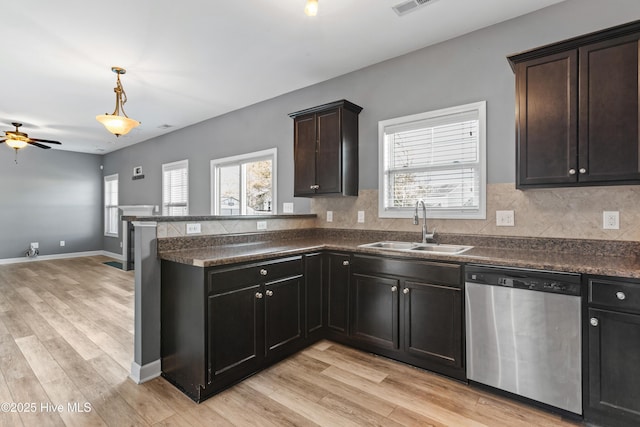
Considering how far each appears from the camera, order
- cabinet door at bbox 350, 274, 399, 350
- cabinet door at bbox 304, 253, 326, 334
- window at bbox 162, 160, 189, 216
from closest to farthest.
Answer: cabinet door at bbox 350, 274, 399, 350 → cabinet door at bbox 304, 253, 326, 334 → window at bbox 162, 160, 189, 216

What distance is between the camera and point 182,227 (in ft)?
8.16

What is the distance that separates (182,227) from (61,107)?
13.2ft

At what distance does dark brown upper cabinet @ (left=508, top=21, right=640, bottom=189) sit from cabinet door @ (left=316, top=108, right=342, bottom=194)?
159 cm

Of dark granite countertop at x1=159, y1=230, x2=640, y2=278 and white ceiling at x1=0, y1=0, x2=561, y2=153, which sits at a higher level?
white ceiling at x1=0, y1=0, x2=561, y2=153

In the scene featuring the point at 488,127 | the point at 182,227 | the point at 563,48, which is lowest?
the point at 182,227

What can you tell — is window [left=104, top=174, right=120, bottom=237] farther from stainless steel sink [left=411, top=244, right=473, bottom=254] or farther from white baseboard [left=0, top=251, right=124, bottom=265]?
stainless steel sink [left=411, top=244, right=473, bottom=254]

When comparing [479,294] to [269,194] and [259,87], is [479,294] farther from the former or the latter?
[259,87]

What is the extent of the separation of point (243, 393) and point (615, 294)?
2.31 metres

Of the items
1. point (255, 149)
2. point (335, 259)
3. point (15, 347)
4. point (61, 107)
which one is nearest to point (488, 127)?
point (335, 259)

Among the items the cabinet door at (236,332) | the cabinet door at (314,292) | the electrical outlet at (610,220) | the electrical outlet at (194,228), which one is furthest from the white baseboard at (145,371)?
the electrical outlet at (610,220)

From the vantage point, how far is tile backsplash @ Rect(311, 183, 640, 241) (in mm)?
2199

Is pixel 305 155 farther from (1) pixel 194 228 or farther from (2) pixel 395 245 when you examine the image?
(1) pixel 194 228

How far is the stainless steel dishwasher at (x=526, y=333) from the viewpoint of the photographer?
1858 mm

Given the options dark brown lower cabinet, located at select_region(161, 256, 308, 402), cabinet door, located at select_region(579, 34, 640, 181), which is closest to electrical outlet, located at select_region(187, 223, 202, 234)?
dark brown lower cabinet, located at select_region(161, 256, 308, 402)
